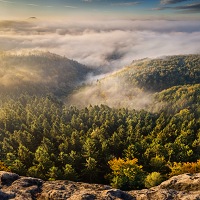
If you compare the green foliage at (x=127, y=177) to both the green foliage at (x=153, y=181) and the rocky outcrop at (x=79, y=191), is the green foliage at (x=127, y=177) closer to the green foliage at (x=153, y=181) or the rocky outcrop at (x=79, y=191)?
the green foliage at (x=153, y=181)

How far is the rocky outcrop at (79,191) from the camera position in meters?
51.6

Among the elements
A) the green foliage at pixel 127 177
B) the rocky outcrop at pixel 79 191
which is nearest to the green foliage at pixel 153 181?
the green foliage at pixel 127 177

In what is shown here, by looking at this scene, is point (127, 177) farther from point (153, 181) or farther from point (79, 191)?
point (79, 191)

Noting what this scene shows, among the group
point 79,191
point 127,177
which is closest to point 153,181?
point 127,177

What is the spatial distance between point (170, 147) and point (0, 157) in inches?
3369

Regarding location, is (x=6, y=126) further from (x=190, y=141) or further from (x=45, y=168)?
(x=190, y=141)

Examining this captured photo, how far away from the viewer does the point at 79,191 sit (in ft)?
180

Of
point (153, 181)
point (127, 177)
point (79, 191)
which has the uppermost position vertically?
point (79, 191)

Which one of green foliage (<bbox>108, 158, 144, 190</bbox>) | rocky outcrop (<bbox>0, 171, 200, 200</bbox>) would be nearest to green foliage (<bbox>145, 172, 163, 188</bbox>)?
green foliage (<bbox>108, 158, 144, 190</bbox>)

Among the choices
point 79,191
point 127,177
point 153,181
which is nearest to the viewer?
point 79,191

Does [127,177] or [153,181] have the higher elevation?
[153,181]

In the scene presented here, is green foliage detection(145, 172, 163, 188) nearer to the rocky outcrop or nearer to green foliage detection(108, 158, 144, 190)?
green foliage detection(108, 158, 144, 190)

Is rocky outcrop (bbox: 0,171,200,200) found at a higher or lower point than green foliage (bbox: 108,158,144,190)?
higher

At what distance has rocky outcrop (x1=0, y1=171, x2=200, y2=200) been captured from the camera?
51562 millimetres
